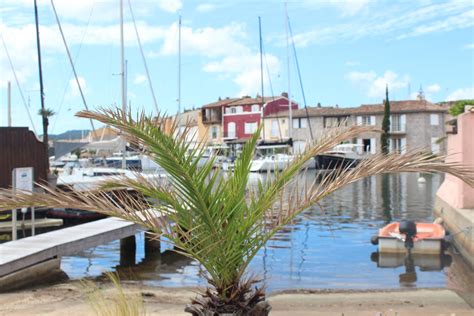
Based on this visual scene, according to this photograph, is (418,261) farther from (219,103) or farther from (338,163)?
(219,103)

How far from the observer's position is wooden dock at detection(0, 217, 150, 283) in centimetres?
945

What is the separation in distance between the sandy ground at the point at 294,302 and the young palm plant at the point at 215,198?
2.32 m

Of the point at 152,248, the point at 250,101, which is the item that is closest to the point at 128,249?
the point at 152,248

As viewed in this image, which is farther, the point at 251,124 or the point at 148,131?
the point at 251,124

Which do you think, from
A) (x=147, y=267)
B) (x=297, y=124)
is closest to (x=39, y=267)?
(x=147, y=267)

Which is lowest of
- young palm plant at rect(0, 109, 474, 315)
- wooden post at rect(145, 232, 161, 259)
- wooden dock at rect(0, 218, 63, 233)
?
wooden post at rect(145, 232, 161, 259)

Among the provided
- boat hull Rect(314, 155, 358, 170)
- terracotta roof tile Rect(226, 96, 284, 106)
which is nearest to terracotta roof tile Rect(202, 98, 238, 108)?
terracotta roof tile Rect(226, 96, 284, 106)

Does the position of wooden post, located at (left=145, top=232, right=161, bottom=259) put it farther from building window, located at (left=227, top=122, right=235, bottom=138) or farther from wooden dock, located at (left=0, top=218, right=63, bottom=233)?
building window, located at (left=227, top=122, right=235, bottom=138)

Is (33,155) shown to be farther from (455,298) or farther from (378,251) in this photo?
(455,298)

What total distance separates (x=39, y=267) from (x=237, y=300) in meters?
5.94

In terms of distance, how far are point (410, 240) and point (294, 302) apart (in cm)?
524

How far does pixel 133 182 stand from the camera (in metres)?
5.61

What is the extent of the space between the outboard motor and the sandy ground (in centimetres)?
337

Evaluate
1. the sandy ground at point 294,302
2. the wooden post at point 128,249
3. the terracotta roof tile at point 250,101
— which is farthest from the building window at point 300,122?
the sandy ground at point 294,302
